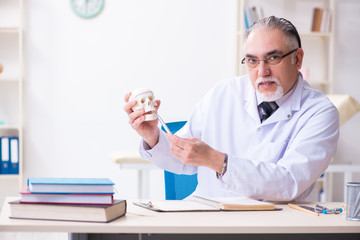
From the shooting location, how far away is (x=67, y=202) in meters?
1.22

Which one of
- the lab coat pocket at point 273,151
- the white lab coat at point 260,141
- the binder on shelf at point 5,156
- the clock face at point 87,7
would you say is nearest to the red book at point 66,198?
the white lab coat at point 260,141

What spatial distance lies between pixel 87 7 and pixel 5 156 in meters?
1.49

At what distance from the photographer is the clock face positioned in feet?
15.5

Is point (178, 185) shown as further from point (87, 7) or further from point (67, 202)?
point (87, 7)

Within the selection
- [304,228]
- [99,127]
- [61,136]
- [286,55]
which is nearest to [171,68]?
[99,127]

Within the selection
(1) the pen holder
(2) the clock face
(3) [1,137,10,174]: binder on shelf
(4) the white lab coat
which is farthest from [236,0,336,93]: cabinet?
(1) the pen holder

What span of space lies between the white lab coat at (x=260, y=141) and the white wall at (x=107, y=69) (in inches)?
109

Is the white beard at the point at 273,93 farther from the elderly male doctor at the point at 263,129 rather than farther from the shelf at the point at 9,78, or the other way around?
the shelf at the point at 9,78

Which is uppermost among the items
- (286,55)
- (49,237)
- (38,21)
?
(38,21)

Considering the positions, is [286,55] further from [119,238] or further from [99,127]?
[99,127]

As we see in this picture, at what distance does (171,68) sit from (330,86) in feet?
4.76

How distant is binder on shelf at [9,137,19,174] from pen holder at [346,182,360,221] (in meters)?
3.59

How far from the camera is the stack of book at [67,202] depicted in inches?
A: 46.9

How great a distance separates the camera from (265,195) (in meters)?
1.52
